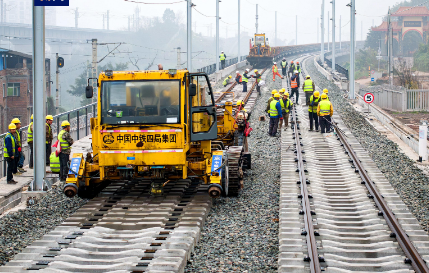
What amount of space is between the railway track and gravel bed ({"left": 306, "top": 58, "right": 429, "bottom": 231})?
12.0 inches

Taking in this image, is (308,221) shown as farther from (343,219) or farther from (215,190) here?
(215,190)

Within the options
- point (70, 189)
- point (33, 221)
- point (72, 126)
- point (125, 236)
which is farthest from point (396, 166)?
point (72, 126)

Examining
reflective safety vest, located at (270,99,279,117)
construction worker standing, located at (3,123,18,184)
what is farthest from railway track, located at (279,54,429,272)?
construction worker standing, located at (3,123,18,184)

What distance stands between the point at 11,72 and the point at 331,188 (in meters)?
40.3

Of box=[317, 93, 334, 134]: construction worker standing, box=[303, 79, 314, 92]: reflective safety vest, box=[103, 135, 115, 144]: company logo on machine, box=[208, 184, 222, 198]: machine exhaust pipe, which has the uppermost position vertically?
box=[303, 79, 314, 92]: reflective safety vest

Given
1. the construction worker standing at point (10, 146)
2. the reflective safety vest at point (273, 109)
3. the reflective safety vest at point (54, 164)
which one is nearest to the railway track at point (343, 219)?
the reflective safety vest at point (273, 109)

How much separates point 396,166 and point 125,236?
9.03 metres

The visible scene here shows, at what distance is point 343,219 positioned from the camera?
34.6 feet

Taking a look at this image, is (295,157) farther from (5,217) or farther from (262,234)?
(5,217)

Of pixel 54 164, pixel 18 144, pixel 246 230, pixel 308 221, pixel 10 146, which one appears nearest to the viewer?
pixel 246 230

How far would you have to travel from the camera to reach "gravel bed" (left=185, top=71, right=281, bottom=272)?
8.13m

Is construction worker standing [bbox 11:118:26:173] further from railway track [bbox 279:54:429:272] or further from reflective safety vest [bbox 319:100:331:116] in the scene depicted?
reflective safety vest [bbox 319:100:331:116]

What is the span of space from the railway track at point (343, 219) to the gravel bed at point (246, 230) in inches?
9.7

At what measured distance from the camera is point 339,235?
952 cm
